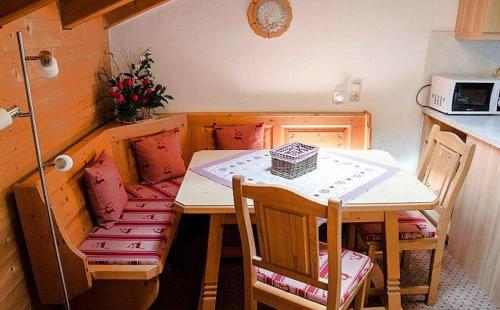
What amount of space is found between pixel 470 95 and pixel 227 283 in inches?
83.8

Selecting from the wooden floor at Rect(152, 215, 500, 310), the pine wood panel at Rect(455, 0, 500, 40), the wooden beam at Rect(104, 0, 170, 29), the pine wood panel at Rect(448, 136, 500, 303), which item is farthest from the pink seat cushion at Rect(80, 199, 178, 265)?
the pine wood panel at Rect(455, 0, 500, 40)

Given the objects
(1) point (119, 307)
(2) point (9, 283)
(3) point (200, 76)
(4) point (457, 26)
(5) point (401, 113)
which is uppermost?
(4) point (457, 26)

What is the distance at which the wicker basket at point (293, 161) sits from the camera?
2.03m

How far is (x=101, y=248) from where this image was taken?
1924 millimetres

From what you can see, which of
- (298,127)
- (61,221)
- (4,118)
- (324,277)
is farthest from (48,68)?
(298,127)

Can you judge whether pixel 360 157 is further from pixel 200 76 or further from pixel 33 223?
pixel 33 223

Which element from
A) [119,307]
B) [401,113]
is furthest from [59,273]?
[401,113]

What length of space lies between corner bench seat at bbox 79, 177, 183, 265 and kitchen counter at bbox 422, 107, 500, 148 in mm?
1886

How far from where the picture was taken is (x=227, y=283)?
7.93ft

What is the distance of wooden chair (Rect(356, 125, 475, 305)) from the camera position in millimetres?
1993

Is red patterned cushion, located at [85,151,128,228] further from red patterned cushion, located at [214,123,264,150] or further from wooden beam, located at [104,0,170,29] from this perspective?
wooden beam, located at [104,0,170,29]

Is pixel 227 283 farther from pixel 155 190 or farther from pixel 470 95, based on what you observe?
pixel 470 95

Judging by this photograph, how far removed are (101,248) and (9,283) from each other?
15.9 inches

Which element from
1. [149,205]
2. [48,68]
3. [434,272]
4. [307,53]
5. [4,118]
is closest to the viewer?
[4,118]
